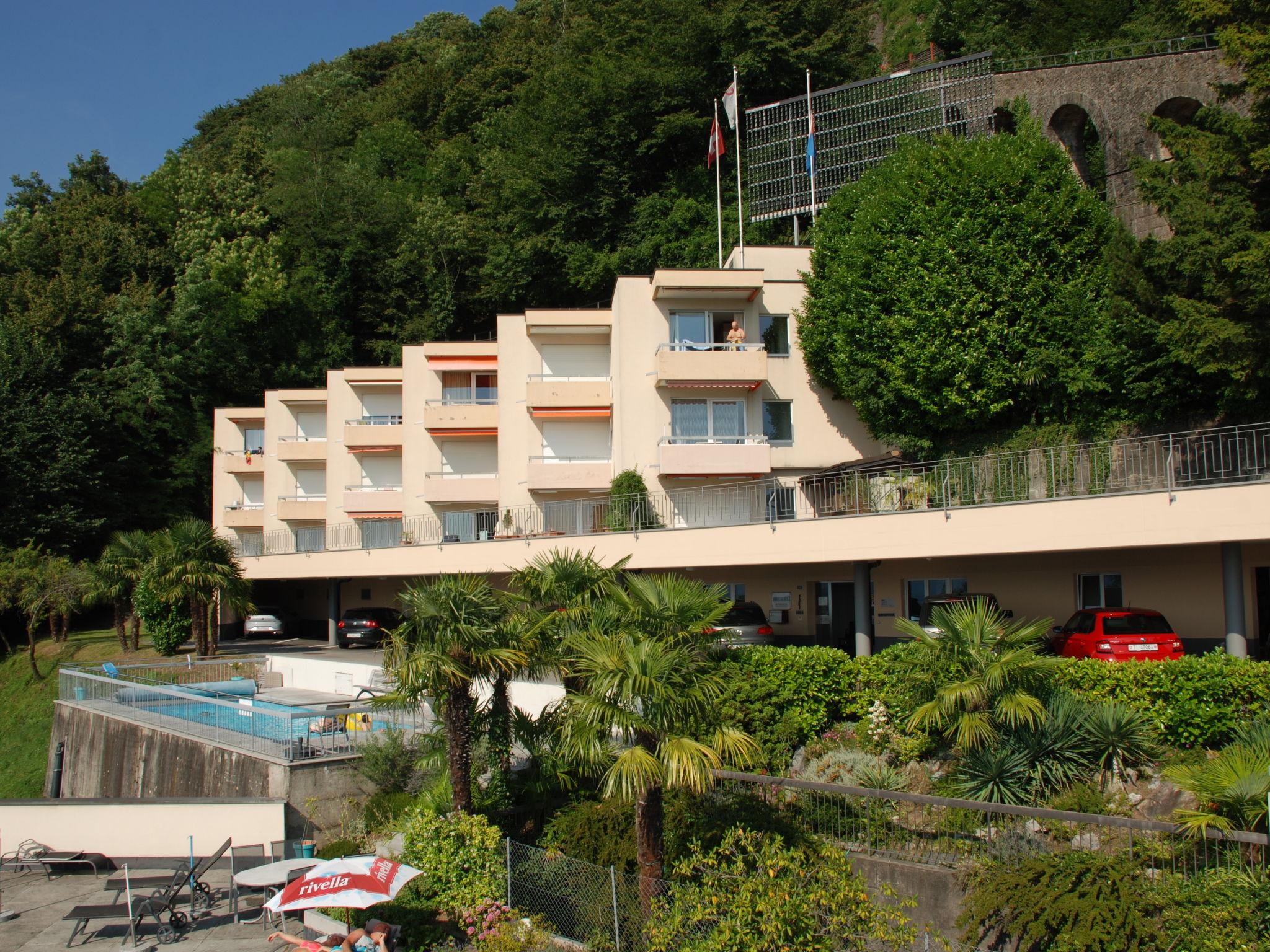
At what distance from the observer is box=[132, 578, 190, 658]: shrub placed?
3444 cm

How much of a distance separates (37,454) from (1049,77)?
44918mm

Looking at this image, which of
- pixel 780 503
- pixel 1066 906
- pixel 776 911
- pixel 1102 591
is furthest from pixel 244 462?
pixel 1066 906

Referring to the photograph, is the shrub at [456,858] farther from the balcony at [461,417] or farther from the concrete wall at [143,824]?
the balcony at [461,417]

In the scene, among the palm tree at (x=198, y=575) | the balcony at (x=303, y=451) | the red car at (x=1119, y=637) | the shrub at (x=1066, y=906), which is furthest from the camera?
the balcony at (x=303, y=451)

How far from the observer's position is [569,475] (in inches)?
1325

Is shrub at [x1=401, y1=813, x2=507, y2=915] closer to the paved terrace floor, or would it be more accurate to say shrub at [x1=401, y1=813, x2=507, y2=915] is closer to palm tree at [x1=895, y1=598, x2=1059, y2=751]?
the paved terrace floor

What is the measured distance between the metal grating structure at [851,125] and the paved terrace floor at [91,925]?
30343 mm

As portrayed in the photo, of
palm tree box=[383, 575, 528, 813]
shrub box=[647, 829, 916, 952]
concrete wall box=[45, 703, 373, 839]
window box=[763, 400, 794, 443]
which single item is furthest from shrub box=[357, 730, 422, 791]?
window box=[763, 400, 794, 443]

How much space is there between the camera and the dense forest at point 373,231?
45.2m

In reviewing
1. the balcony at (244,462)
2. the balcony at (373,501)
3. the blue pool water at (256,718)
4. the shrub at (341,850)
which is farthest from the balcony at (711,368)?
the balcony at (244,462)

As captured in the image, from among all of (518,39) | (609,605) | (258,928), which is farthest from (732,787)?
(518,39)

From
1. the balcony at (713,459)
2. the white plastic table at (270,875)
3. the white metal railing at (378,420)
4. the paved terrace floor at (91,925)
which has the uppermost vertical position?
the white metal railing at (378,420)

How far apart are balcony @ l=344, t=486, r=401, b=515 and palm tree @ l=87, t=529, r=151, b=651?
25.1 feet

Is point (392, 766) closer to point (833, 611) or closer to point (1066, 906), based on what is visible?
point (1066, 906)
